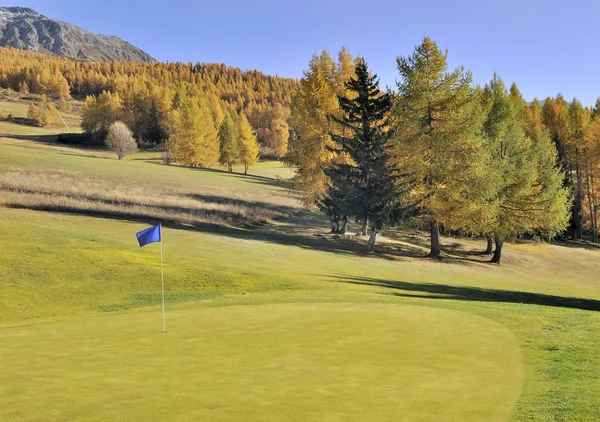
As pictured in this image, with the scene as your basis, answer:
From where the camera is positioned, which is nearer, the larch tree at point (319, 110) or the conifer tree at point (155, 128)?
the larch tree at point (319, 110)

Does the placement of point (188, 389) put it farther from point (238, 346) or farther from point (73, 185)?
point (73, 185)

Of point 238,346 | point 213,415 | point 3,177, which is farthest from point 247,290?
point 3,177

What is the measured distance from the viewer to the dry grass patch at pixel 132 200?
40.5 m

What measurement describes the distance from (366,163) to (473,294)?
15.9 meters

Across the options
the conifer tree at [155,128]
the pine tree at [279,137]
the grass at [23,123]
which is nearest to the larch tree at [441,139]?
the pine tree at [279,137]

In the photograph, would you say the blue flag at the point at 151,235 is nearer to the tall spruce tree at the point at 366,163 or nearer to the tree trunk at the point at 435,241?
the tall spruce tree at the point at 366,163

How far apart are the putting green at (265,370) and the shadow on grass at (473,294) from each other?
1025 centimetres

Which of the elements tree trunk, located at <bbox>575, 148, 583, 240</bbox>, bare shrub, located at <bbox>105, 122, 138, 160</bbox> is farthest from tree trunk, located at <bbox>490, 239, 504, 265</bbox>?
bare shrub, located at <bbox>105, 122, 138, 160</bbox>

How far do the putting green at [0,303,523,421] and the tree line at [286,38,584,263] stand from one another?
2334 centimetres

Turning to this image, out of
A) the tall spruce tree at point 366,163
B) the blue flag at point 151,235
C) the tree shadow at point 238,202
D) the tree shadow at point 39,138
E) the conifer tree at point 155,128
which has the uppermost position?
the conifer tree at point 155,128

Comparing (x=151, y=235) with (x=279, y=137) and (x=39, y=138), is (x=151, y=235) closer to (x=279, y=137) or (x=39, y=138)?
(x=39, y=138)

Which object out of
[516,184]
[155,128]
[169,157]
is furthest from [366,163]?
[155,128]

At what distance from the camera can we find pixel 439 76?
3628cm

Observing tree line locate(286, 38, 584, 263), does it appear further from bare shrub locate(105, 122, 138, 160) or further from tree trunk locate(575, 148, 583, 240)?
bare shrub locate(105, 122, 138, 160)
